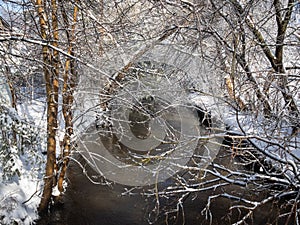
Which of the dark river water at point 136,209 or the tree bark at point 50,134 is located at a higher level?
the tree bark at point 50,134

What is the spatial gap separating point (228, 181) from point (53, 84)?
135 inches

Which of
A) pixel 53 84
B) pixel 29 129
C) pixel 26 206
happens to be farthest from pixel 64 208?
pixel 53 84

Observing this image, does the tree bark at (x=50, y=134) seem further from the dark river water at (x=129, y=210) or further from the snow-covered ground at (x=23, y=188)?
the dark river water at (x=129, y=210)

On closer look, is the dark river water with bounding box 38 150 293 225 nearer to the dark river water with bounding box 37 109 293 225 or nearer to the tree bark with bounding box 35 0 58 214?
the dark river water with bounding box 37 109 293 225

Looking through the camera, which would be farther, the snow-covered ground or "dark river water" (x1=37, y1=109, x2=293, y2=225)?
"dark river water" (x1=37, y1=109, x2=293, y2=225)

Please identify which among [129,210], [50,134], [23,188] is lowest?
[129,210]

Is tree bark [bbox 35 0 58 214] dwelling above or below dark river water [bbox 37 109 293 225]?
above

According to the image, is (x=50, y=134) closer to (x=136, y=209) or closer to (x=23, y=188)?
(x=23, y=188)

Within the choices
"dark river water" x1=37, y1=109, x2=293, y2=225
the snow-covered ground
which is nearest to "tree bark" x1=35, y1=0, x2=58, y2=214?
the snow-covered ground

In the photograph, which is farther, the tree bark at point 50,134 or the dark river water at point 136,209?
the dark river water at point 136,209

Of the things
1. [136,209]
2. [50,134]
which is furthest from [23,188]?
[136,209]

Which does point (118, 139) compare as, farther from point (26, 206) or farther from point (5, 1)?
point (5, 1)

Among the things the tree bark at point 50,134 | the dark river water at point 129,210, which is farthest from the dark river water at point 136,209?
the tree bark at point 50,134

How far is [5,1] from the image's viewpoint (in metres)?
3.22
